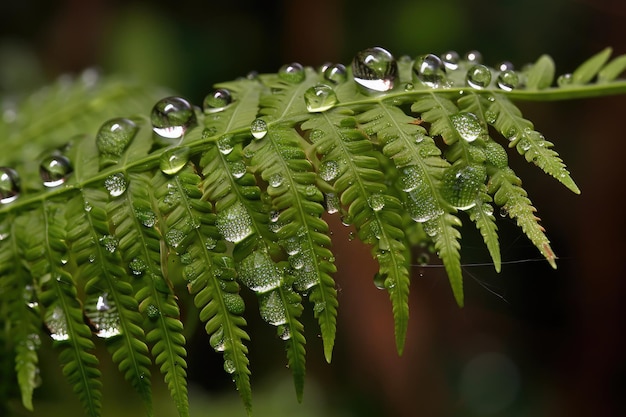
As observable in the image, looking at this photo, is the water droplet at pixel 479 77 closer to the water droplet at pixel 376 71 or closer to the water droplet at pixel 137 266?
the water droplet at pixel 376 71

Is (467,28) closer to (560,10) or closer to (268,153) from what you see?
(560,10)

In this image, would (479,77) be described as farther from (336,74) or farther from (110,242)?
(110,242)

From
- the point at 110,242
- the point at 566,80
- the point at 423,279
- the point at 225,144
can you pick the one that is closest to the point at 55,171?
the point at 110,242

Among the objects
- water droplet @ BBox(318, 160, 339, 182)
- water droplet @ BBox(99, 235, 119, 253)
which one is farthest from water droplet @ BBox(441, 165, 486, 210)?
water droplet @ BBox(99, 235, 119, 253)

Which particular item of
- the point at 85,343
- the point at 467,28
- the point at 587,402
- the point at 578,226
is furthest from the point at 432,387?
the point at 85,343

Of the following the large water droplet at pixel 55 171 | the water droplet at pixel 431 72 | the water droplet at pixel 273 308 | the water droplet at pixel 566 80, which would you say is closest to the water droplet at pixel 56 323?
the large water droplet at pixel 55 171

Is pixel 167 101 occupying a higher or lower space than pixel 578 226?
higher

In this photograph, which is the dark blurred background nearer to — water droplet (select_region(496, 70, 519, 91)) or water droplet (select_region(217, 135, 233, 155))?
water droplet (select_region(496, 70, 519, 91))

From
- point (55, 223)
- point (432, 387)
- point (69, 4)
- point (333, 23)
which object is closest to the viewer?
point (55, 223)
